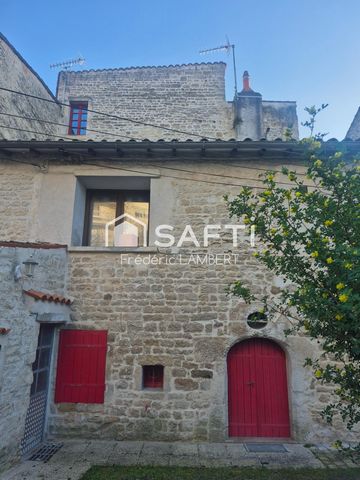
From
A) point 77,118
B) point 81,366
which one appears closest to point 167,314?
point 81,366

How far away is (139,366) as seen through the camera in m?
5.42

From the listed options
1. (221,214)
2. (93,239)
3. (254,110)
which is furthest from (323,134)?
(254,110)

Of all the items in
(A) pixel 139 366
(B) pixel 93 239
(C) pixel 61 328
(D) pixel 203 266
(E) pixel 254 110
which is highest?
(E) pixel 254 110

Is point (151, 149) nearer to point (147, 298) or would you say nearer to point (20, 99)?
point (147, 298)

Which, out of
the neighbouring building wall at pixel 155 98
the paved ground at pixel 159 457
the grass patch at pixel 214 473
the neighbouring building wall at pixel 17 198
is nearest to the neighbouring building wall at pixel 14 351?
the paved ground at pixel 159 457

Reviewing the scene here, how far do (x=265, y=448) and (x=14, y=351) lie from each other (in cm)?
417

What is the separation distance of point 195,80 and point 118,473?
1219 centimetres

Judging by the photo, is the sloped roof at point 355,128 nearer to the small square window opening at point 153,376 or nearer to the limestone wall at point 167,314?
the limestone wall at point 167,314

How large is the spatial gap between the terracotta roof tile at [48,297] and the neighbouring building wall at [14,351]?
112 mm

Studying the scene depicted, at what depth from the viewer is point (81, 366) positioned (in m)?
5.47

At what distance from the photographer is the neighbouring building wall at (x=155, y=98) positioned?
37.1 feet

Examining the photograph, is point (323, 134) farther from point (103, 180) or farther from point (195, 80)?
point (195, 80)

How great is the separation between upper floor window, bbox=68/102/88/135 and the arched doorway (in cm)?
943

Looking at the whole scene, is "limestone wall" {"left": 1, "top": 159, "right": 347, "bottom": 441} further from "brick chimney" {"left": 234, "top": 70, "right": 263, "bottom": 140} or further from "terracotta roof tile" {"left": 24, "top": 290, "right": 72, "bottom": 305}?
"brick chimney" {"left": 234, "top": 70, "right": 263, "bottom": 140}
